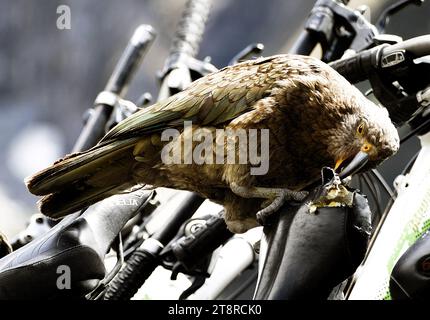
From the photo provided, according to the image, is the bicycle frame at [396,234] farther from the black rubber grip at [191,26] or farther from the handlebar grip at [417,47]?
the black rubber grip at [191,26]

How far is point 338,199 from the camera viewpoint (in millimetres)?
1104

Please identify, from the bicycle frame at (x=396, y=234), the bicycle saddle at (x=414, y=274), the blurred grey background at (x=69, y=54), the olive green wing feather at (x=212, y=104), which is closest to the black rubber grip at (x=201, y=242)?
the bicycle frame at (x=396, y=234)

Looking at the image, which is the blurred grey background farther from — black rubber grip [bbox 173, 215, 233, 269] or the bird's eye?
the bird's eye

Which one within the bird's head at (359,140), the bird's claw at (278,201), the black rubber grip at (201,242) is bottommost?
the black rubber grip at (201,242)

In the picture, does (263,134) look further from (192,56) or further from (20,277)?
(192,56)

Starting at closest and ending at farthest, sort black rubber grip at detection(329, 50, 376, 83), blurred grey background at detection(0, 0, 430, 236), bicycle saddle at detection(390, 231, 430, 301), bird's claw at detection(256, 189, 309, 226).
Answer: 1. bicycle saddle at detection(390, 231, 430, 301)
2. bird's claw at detection(256, 189, 309, 226)
3. black rubber grip at detection(329, 50, 376, 83)
4. blurred grey background at detection(0, 0, 430, 236)

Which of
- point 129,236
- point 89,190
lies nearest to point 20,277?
point 89,190

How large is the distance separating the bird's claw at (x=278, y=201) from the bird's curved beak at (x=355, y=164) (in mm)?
72

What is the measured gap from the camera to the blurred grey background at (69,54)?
317 centimetres

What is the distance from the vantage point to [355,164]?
1.22 meters

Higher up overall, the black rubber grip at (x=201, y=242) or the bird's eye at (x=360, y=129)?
the bird's eye at (x=360, y=129)

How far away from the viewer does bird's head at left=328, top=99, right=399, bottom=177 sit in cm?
124

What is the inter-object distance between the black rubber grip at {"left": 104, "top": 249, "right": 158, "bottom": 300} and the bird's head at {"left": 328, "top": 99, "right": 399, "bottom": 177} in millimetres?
717

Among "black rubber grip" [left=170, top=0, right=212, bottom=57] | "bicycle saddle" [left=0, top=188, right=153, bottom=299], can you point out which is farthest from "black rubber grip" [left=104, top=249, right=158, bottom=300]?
"black rubber grip" [left=170, top=0, right=212, bottom=57]
